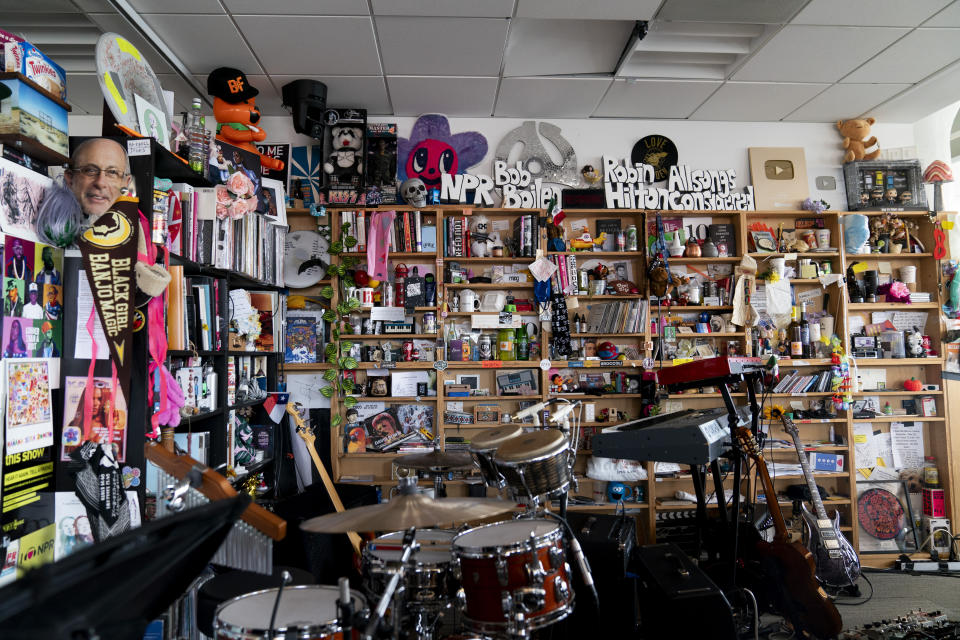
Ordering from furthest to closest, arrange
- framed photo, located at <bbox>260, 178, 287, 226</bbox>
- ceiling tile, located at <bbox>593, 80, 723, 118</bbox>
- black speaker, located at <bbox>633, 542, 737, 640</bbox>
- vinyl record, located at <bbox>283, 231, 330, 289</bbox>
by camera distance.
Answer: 1. vinyl record, located at <bbox>283, 231, 330, 289</bbox>
2. ceiling tile, located at <bbox>593, 80, 723, 118</bbox>
3. framed photo, located at <bbox>260, 178, 287, 226</bbox>
4. black speaker, located at <bbox>633, 542, 737, 640</bbox>

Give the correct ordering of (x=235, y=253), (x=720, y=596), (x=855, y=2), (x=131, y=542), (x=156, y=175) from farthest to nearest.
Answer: (x=235, y=253) → (x=855, y=2) → (x=156, y=175) → (x=720, y=596) → (x=131, y=542)

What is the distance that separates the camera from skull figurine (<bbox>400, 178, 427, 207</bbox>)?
409cm

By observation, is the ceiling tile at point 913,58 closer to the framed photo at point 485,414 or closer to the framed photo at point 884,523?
the framed photo at point 884,523

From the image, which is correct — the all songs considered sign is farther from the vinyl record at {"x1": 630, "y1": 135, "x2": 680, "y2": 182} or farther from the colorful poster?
the vinyl record at {"x1": 630, "y1": 135, "x2": 680, "y2": 182}

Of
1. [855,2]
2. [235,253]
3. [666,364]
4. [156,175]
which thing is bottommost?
[666,364]

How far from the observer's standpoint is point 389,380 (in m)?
4.24

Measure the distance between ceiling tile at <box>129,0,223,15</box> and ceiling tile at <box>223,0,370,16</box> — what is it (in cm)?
7

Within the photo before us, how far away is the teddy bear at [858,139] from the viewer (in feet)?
14.6

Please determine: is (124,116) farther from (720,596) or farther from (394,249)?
(720,596)

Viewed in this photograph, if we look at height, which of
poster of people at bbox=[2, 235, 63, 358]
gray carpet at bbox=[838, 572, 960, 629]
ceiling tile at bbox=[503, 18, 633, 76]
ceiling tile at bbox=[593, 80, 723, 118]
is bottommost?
gray carpet at bbox=[838, 572, 960, 629]

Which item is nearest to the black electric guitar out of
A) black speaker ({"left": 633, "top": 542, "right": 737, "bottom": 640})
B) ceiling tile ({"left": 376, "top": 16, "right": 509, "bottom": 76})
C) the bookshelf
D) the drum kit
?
the bookshelf

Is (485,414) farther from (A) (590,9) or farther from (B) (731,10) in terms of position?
(B) (731,10)

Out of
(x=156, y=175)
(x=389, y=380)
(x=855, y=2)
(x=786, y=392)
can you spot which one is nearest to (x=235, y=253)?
(x=156, y=175)

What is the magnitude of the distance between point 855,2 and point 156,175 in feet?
11.8
